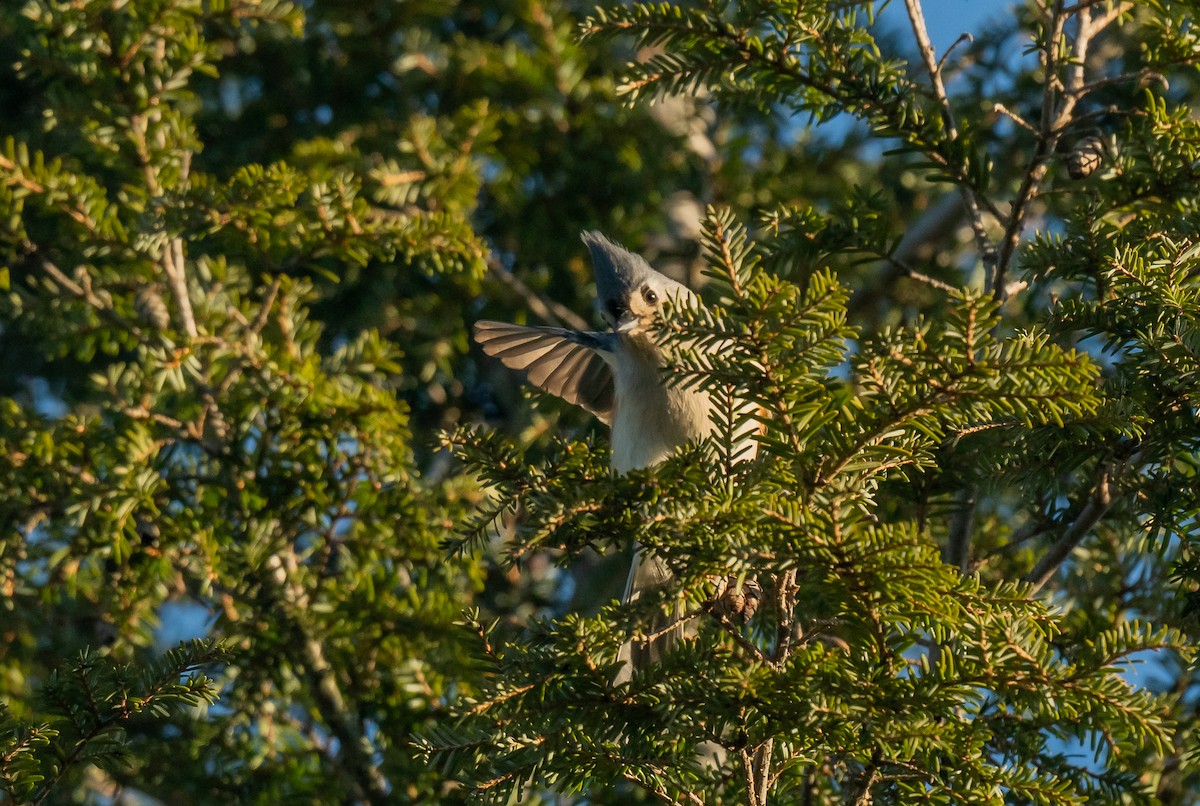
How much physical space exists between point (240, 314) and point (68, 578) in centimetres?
83

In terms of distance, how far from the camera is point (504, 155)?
4.83 meters

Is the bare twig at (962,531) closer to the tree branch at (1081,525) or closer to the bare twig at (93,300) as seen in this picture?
the tree branch at (1081,525)

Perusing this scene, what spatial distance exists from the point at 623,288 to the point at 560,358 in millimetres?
364

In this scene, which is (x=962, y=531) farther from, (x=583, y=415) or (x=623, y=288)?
(x=583, y=415)

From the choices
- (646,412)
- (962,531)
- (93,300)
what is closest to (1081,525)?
(962,531)

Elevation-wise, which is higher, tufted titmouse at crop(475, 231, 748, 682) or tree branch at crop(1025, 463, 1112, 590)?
tufted titmouse at crop(475, 231, 748, 682)

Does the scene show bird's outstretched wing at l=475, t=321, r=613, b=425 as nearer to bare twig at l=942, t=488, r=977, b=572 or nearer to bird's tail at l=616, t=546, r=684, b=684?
bird's tail at l=616, t=546, r=684, b=684

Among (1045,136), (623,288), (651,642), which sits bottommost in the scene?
(651,642)

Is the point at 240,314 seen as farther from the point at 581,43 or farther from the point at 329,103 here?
the point at 329,103

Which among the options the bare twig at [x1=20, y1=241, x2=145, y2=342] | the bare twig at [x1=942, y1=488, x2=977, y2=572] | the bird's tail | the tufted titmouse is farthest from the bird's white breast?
the bare twig at [x1=20, y1=241, x2=145, y2=342]

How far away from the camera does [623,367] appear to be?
10.9 ft

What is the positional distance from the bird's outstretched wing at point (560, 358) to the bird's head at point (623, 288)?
0.11 metres

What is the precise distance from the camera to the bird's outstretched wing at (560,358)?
3.36 m

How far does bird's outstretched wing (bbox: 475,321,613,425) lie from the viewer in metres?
3.36
